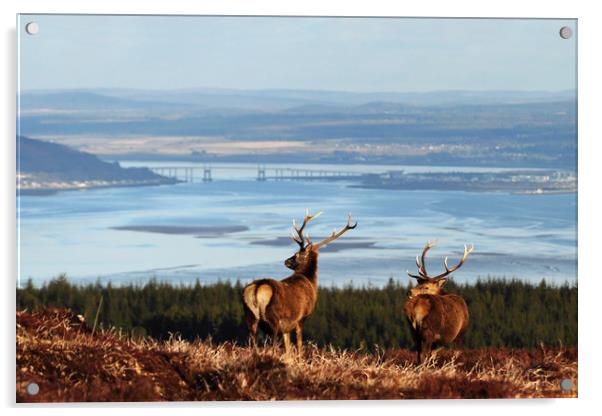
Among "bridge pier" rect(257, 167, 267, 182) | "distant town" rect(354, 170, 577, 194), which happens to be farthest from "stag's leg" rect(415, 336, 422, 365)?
"bridge pier" rect(257, 167, 267, 182)

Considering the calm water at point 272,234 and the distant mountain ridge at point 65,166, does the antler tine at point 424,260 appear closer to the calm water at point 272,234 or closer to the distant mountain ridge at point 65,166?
the calm water at point 272,234

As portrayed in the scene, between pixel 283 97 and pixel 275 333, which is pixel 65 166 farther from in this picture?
pixel 275 333

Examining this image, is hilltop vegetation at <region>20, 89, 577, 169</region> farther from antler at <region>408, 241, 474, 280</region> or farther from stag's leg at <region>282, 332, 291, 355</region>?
stag's leg at <region>282, 332, 291, 355</region>

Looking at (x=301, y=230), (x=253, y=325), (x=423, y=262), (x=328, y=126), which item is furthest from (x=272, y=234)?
(x=423, y=262)

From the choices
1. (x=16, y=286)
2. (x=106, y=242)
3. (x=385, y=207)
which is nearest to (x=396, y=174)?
(x=385, y=207)

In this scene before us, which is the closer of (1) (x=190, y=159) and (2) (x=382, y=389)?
(2) (x=382, y=389)

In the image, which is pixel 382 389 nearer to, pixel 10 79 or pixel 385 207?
pixel 385 207

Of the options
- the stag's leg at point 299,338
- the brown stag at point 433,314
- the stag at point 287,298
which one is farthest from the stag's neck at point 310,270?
the brown stag at point 433,314
